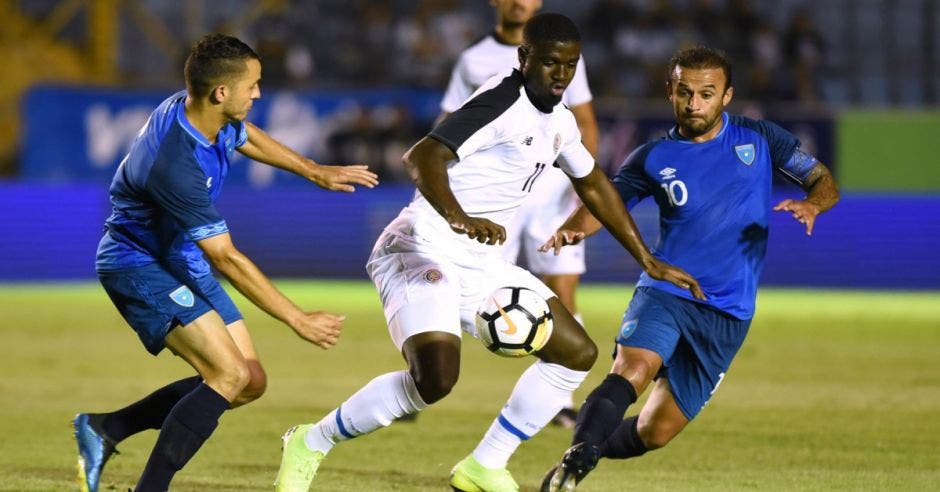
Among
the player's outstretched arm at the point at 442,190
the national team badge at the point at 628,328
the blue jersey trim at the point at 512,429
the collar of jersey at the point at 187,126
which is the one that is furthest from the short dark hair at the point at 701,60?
the collar of jersey at the point at 187,126

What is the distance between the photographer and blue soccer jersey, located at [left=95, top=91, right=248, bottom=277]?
5.88 m

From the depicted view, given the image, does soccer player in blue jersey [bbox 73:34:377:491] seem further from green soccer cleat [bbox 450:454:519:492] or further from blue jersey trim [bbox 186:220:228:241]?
green soccer cleat [bbox 450:454:519:492]

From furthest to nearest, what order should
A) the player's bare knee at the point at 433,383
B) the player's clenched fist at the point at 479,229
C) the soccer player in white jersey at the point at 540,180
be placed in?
the soccer player in white jersey at the point at 540,180 → the player's bare knee at the point at 433,383 → the player's clenched fist at the point at 479,229

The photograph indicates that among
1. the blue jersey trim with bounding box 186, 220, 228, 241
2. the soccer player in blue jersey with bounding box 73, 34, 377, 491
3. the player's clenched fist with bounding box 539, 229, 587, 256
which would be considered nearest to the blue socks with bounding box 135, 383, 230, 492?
the soccer player in blue jersey with bounding box 73, 34, 377, 491

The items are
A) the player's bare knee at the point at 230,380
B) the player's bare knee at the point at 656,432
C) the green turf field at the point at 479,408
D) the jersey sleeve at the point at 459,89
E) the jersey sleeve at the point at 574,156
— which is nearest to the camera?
the player's bare knee at the point at 230,380

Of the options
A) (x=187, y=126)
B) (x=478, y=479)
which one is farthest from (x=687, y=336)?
(x=187, y=126)

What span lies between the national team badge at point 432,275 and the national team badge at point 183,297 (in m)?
1.02

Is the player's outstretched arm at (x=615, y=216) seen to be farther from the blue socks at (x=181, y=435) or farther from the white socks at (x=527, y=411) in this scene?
the blue socks at (x=181, y=435)

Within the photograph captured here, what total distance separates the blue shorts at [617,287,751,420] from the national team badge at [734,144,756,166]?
735mm

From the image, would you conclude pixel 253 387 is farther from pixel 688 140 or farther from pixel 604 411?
pixel 688 140

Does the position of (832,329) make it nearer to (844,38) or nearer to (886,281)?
(886,281)

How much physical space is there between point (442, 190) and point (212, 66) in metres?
1.09

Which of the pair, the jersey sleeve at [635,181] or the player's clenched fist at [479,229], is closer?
the player's clenched fist at [479,229]

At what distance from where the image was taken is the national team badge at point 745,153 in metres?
6.91
